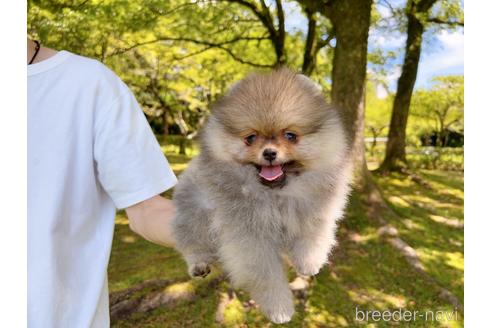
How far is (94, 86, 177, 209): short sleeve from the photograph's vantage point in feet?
4.49

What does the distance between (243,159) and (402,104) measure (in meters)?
7.11

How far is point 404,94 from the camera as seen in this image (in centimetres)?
773

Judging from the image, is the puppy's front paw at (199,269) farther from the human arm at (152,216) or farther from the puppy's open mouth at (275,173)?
the puppy's open mouth at (275,173)

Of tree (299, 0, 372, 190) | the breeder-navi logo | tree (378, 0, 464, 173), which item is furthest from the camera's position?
tree (378, 0, 464, 173)

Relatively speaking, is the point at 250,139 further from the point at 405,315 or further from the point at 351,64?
the point at 405,315

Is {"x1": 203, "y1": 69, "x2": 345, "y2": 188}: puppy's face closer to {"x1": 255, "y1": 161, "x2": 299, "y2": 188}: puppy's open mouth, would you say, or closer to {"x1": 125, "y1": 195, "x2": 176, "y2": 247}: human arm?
{"x1": 255, "y1": 161, "x2": 299, "y2": 188}: puppy's open mouth

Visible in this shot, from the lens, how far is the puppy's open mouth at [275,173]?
1.17 metres

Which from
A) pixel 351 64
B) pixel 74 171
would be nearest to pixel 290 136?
pixel 74 171

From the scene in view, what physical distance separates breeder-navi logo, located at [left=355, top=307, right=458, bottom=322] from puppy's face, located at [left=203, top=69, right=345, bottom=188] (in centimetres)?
380

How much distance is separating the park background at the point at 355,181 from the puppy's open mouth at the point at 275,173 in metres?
0.25

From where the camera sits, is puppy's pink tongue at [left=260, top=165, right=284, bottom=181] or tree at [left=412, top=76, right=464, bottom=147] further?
tree at [left=412, top=76, right=464, bottom=147]

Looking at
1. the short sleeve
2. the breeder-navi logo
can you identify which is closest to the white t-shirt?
the short sleeve

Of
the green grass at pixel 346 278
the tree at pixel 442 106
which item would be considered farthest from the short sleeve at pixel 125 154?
the tree at pixel 442 106
